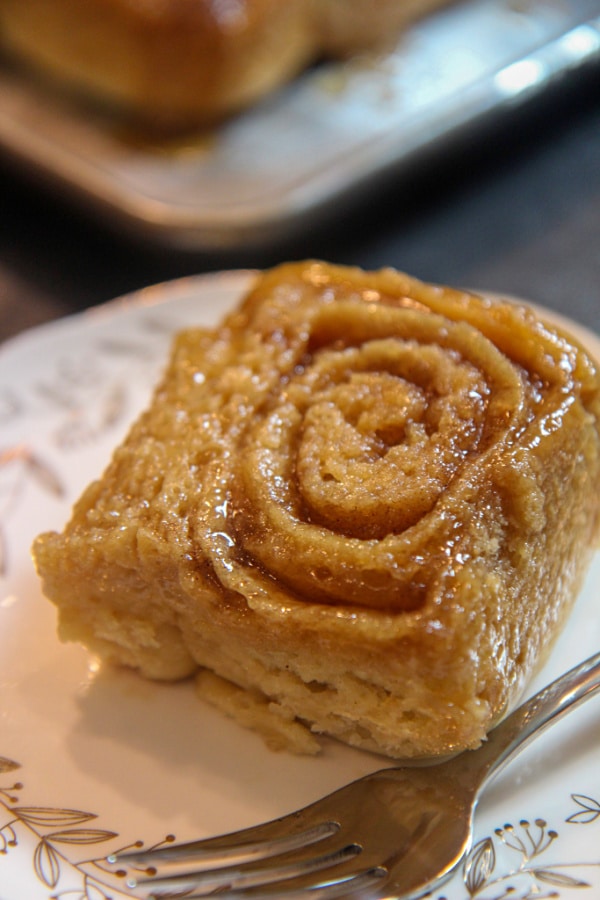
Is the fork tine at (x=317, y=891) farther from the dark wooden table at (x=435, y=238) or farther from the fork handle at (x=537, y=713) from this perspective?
the dark wooden table at (x=435, y=238)

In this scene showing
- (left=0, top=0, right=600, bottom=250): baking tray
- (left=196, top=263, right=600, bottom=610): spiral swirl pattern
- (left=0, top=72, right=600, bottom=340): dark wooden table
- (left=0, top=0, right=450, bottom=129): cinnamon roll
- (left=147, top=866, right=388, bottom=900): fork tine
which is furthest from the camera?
(left=0, top=0, right=450, bottom=129): cinnamon roll

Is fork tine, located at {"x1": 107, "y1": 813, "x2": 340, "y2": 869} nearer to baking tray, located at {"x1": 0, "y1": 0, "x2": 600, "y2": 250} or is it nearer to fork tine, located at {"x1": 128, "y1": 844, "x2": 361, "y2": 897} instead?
fork tine, located at {"x1": 128, "y1": 844, "x2": 361, "y2": 897}

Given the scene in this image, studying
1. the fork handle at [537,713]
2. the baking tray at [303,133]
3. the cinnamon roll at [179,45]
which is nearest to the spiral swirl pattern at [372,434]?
the fork handle at [537,713]

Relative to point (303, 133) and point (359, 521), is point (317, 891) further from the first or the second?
point (303, 133)

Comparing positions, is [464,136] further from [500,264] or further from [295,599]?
[295,599]

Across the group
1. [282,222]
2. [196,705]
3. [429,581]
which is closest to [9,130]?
[282,222]

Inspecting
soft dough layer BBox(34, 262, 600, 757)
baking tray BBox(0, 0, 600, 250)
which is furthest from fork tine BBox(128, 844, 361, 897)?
baking tray BBox(0, 0, 600, 250)

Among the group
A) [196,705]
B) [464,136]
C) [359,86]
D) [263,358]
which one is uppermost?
[359,86]
